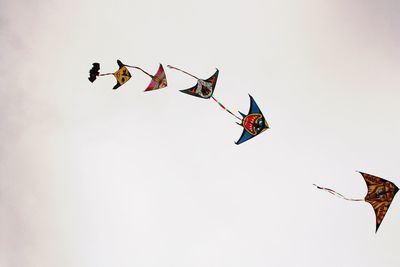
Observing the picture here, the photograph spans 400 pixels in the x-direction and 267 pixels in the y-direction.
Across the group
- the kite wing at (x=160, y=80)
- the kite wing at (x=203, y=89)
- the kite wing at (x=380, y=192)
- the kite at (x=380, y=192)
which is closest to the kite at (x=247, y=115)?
the kite wing at (x=203, y=89)

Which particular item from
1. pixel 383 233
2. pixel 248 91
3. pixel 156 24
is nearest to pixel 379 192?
pixel 383 233

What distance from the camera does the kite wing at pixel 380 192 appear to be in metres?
4.39

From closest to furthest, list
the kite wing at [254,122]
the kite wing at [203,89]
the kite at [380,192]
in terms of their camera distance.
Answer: the kite at [380,192] < the kite wing at [254,122] < the kite wing at [203,89]

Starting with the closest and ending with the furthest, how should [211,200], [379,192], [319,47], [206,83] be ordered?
1. [379,192]
2. [206,83]
3. [319,47]
4. [211,200]

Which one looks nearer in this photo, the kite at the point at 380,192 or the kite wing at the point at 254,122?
the kite at the point at 380,192

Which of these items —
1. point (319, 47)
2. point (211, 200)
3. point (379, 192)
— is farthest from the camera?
point (211, 200)

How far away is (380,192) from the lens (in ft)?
14.6

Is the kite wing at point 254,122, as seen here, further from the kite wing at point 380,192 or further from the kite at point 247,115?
the kite wing at point 380,192

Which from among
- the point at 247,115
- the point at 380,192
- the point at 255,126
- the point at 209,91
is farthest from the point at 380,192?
the point at 209,91

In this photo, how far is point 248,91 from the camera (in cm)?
578

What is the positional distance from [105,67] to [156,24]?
1.01 metres

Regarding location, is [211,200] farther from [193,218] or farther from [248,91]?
[248,91]

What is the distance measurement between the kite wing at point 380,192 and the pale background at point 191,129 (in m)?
0.97

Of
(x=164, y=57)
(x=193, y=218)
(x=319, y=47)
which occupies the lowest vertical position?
(x=193, y=218)
